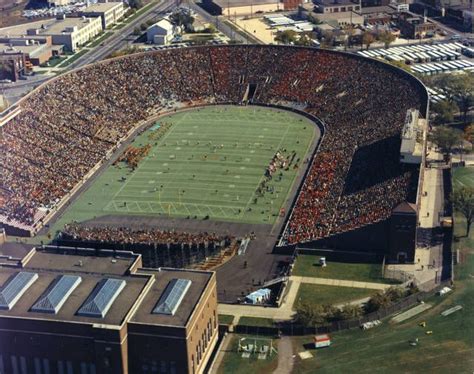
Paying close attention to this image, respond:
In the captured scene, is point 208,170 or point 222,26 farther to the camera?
point 222,26

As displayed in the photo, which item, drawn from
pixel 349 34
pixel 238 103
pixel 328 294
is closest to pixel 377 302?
pixel 328 294

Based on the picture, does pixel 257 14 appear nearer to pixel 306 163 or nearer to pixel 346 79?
pixel 346 79

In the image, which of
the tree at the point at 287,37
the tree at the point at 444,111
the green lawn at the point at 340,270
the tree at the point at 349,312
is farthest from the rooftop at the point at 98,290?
the tree at the point at 287,37

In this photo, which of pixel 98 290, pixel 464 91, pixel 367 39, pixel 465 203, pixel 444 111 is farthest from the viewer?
pixel 367 39

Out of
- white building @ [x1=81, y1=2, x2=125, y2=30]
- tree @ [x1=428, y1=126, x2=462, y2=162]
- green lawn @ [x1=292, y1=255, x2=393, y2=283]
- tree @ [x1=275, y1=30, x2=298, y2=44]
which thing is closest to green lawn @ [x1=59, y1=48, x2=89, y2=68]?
white building @ [x1=81, y1=2, x2=125, y2=30]

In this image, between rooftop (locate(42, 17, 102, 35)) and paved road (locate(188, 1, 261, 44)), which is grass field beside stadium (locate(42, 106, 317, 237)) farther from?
rooftop (locate(42, 17, 102, 35))

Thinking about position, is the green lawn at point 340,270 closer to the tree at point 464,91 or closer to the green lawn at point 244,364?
the green lawn at point 244,364

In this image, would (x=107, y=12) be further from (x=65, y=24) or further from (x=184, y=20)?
(x=184, y=20)

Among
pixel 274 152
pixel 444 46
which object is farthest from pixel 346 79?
pixel 444 46
